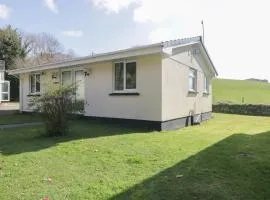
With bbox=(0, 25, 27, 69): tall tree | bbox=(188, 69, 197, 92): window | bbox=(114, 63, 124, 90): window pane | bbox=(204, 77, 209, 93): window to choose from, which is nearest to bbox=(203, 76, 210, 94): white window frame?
bbox=(204, 77, 209, 93): window

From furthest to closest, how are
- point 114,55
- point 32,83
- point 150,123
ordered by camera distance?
point 32,83
point 114,55
point 150,123

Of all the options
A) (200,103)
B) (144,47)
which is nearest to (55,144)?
(144,47)

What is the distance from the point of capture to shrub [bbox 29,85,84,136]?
32.6ft

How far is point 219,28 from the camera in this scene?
18828mm

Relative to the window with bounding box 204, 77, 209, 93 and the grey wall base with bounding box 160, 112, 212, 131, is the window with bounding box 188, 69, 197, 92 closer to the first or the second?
the grey wall base with bounding box 160, 112, 212, 131

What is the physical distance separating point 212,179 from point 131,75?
26.4ft

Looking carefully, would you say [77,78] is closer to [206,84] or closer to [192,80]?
[192,80]

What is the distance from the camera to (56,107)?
9.95 metres

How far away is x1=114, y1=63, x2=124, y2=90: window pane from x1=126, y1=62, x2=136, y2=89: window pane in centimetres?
32

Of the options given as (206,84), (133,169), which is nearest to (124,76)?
(133,169)

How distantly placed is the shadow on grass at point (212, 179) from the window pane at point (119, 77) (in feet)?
21.9

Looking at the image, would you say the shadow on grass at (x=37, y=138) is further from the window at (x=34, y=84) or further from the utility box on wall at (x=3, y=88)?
the utility box on wall at (x=3, y=88)

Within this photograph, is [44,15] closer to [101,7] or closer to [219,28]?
[101,7]

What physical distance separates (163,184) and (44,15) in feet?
74.3
